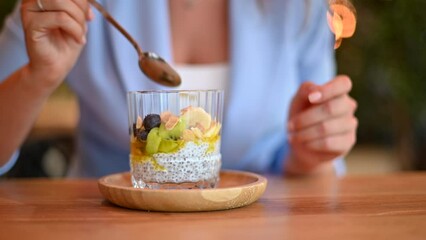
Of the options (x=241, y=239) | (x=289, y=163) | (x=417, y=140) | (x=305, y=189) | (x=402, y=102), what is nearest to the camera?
(x=241, y=239)

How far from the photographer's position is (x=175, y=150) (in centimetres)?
89

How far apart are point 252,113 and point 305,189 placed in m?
0.33

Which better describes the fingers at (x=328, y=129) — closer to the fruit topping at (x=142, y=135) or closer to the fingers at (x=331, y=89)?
the fingers at (x=331, y=89)

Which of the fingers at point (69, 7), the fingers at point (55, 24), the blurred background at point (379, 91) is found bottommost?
the blurred background at point (379, 91)

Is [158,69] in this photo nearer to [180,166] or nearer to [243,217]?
[180,166]

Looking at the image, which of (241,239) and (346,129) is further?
(346,129)

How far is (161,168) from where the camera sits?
897mm

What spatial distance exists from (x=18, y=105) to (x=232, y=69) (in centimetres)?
43

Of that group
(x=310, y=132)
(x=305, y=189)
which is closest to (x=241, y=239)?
(x=305, y=189)

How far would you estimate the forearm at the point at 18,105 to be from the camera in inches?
44.6

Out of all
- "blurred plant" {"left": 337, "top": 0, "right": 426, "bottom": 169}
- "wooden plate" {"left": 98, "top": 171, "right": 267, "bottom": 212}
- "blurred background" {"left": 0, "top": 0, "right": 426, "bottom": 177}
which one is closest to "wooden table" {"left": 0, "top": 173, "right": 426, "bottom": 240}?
"wooden plate" {"left": 98, "top": 171, "right": 267, "bottom": 212}

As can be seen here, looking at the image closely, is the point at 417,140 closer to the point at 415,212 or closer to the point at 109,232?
the point at 415,212

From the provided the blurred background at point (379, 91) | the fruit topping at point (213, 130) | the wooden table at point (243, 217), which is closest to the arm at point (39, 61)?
the wooden table at point (243, 217)

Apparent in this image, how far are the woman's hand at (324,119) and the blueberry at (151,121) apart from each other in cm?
35
